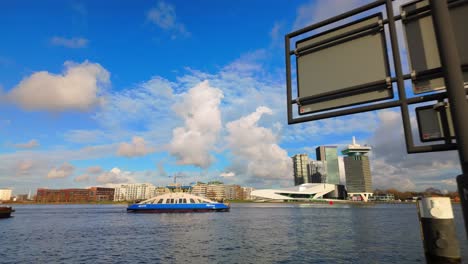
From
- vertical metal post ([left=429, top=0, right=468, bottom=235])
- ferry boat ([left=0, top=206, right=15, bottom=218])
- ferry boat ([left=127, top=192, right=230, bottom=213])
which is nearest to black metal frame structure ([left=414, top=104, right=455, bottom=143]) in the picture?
vertical metal post ([left=429, top=0, right=468, bottom=235])

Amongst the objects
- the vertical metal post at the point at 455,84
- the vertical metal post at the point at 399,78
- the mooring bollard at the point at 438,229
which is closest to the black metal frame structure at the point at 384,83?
the vertical metal post at the point at 399,78

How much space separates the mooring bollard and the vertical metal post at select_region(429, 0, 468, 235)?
22.5 meters

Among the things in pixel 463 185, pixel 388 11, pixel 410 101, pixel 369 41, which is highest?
pixel 388 11

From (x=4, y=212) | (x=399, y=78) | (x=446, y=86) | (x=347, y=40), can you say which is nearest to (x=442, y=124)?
(x=446, y=86)

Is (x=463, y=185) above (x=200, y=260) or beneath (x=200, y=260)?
above

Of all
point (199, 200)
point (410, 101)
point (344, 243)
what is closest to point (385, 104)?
point (410, 101)

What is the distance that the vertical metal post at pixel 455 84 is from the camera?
3016 millimetres

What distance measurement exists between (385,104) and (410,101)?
1.09 feet

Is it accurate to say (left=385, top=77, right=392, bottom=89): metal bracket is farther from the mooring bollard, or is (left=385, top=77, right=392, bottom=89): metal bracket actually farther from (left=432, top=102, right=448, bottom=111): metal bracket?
the mooring bollard

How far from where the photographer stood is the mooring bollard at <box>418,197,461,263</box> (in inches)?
822

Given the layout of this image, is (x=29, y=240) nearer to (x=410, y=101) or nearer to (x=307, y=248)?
(x=307, y=248)

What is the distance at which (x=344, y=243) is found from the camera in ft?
119

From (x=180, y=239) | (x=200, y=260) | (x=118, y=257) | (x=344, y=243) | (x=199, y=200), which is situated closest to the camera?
(x=200, y=260)

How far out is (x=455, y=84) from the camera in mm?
3332
